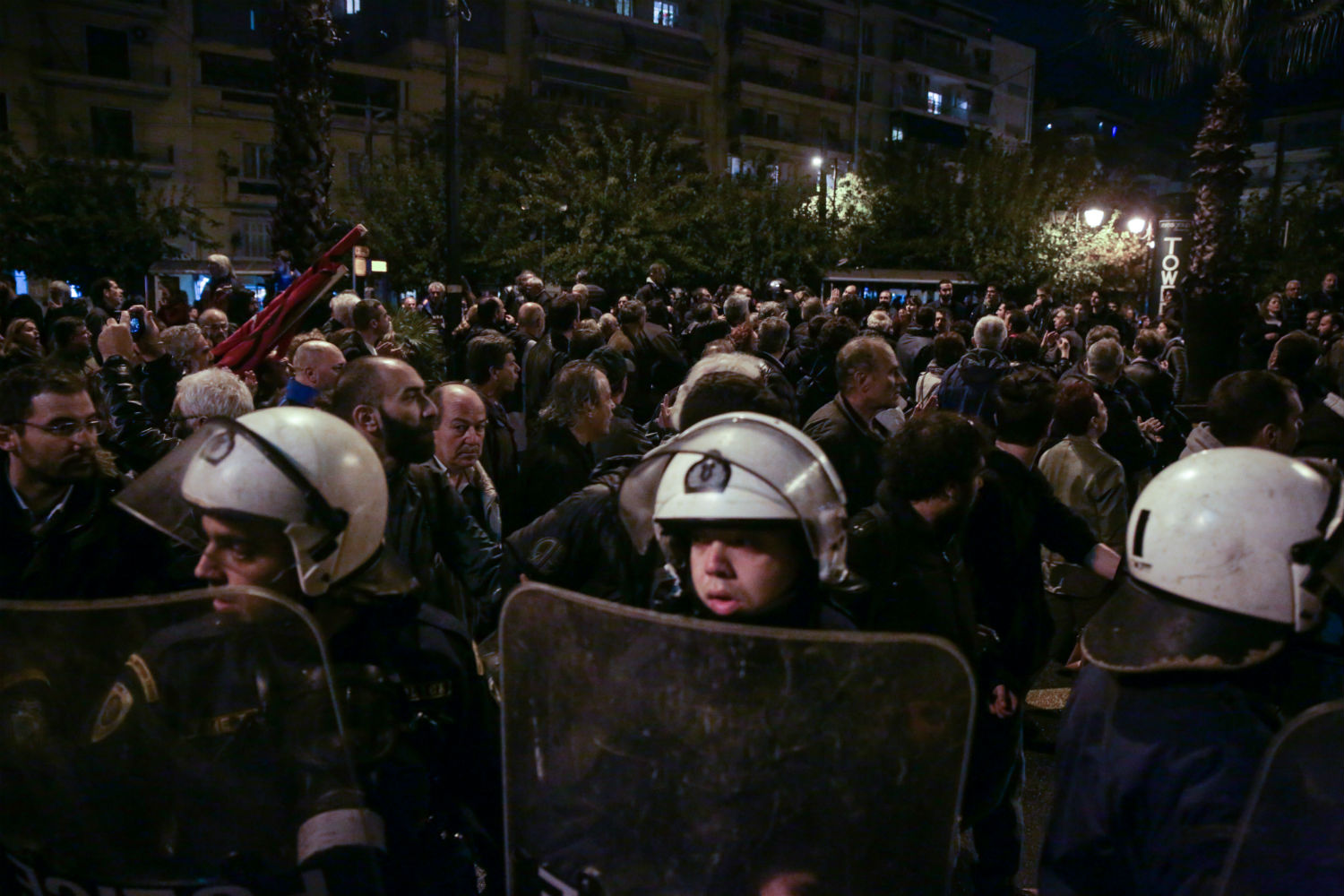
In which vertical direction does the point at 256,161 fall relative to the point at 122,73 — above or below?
below

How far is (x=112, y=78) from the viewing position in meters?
32.8

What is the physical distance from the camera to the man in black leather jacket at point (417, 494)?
338 centimetres

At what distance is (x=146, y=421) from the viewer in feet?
16.5

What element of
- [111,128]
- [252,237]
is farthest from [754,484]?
[252,237]

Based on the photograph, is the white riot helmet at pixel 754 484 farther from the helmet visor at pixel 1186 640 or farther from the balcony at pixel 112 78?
the balcony at pixel 112 78

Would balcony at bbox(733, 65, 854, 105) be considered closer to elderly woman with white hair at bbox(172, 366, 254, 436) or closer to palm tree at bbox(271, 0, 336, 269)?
palm tree at bbox(271, 0, 336, 269)

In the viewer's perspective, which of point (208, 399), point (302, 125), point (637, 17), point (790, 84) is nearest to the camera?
point (208, 399)

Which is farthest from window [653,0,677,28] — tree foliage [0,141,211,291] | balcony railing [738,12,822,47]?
tree foliage [0,141,211,291]

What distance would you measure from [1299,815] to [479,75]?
4174 cm

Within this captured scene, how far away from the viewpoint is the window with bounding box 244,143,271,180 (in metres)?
36.0

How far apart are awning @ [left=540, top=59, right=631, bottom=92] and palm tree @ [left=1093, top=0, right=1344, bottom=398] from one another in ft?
94.6

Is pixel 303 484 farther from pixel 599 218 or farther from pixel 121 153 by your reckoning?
pixel 121 153

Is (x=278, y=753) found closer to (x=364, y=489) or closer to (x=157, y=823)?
(x=157, y=823)

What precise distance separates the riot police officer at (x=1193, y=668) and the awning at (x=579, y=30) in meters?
42.8
